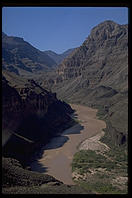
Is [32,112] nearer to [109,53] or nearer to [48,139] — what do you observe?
[48,139]

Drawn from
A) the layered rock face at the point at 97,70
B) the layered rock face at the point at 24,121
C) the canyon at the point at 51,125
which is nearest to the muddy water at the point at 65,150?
the canyon at the point at 51,125

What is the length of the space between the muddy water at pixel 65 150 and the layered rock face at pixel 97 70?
16.2m

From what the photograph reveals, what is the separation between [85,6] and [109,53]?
8100 cm

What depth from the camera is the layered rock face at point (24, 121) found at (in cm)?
2041

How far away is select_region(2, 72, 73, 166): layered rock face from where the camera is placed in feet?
66.9

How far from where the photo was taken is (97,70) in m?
77.0

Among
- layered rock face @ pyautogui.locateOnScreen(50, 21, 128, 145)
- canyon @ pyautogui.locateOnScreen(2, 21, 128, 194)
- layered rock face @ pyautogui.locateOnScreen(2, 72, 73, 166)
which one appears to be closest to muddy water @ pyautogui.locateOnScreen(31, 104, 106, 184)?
canyon @ pyautogui.locateOnScreen(2, 21, 128, 194)

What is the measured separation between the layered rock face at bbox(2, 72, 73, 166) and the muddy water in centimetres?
127

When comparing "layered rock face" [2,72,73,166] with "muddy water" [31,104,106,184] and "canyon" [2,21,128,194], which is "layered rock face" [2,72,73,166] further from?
"muddy water" [31,104,106,184]

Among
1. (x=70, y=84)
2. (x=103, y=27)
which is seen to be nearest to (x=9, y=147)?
(x=70, y=84)

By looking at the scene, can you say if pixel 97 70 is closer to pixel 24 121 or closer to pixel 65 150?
pixel 24 121

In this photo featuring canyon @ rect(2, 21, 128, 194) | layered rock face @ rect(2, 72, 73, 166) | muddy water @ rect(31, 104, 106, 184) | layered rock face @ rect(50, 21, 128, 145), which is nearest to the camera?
canyon @ rect(2, 21, 128, 194)

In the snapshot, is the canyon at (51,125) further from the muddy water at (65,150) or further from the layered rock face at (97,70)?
the layered rock face at (97,70)

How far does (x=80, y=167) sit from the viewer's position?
19109mm
